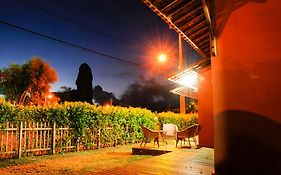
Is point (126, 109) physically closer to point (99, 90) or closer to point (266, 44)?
point (266, 44)

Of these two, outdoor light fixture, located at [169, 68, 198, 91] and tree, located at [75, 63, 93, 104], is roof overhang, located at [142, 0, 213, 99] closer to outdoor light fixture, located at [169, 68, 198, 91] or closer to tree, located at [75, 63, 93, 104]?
outdoor light fixture, located at [169, 68, 198, 91]

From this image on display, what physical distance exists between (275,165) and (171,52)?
20.8 meters

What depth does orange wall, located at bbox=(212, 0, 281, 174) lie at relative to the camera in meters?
3.96

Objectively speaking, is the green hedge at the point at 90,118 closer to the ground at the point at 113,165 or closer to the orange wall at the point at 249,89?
the ground at the point at 113,165

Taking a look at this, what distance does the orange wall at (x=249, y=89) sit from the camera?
3957 millimetres

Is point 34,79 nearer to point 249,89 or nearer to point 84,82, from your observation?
point 84,82

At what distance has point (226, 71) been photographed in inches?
175

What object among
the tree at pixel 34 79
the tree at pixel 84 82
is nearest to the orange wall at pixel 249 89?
the tree at pixel 34 79

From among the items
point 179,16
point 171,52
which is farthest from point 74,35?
point 179,16

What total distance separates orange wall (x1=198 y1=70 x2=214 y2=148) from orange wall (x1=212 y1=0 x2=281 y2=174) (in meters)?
5.59

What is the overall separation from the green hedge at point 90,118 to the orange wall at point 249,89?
25.9 feet

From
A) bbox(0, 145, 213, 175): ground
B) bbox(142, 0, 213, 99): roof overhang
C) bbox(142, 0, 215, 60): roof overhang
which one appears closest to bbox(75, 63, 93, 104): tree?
bbox(0, 145, 213, 175): ground

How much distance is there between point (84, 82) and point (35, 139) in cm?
3264

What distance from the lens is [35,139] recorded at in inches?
388
